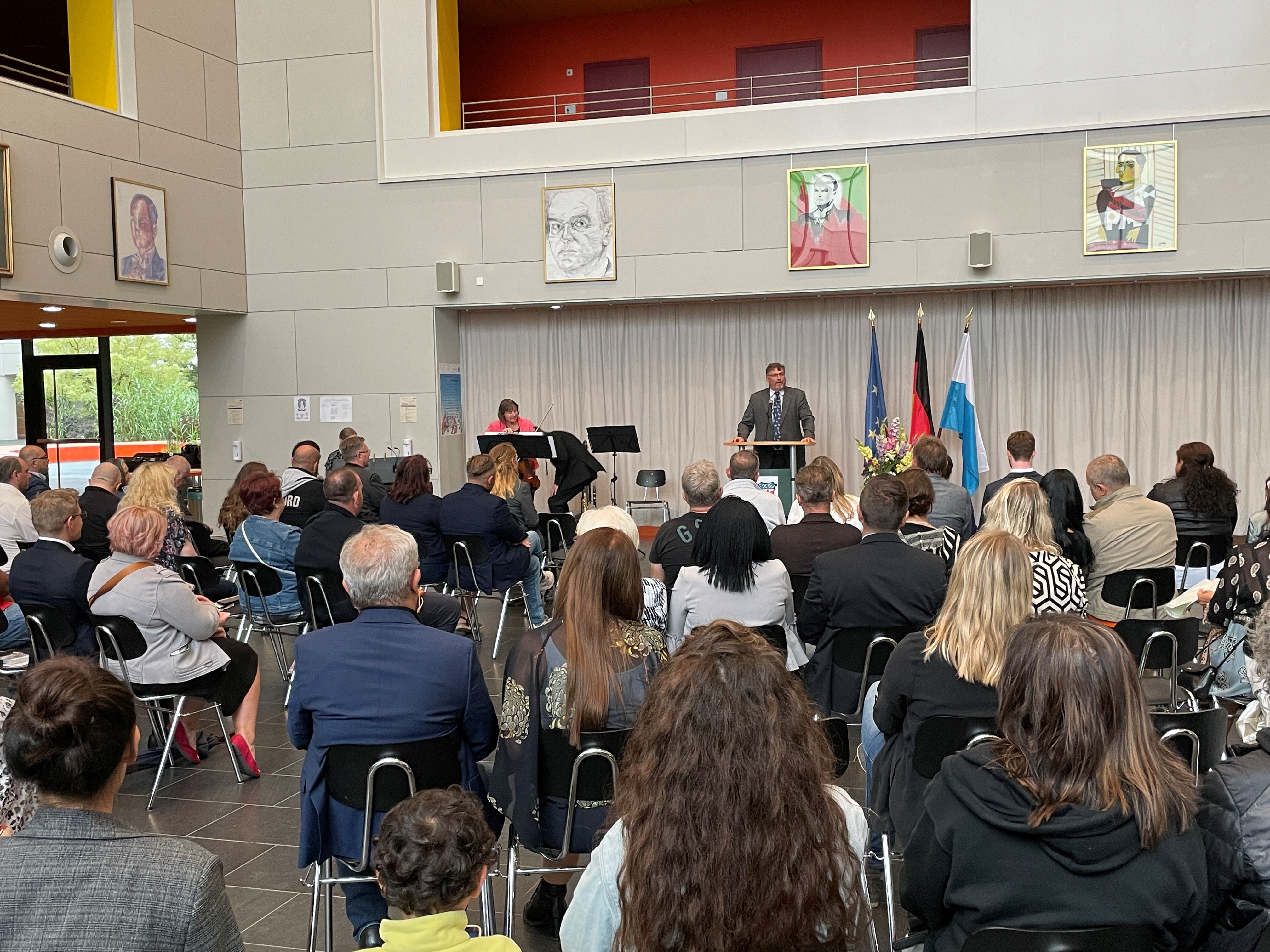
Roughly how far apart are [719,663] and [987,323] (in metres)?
10.1

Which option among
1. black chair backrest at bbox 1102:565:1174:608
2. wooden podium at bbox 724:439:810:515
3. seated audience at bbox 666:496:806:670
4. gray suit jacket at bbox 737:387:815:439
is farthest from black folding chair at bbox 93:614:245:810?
gray suit jacket at bbox 737:387:815:439

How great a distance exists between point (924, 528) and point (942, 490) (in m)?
1.28

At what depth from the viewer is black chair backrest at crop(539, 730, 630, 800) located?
295 cm

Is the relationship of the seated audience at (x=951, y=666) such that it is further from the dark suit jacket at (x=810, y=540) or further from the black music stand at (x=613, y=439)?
the black music stand at (x=613, y=439)

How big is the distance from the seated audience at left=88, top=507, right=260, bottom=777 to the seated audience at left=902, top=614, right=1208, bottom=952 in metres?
3.68

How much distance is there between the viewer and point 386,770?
2893mm

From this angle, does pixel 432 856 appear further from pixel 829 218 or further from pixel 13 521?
pixel 829 218

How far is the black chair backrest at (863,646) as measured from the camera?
164 inches

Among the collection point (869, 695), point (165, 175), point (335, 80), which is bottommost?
point (869, 695)

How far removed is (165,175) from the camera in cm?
1083

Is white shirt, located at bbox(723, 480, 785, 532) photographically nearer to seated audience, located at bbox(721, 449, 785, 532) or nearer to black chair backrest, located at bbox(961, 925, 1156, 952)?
seated audience, located at bbox(721, 449, 785, 532)

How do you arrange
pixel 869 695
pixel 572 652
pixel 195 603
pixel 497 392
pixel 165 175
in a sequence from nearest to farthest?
pixel 572 652, pixel 869 695, pixel 195 603, pixel 165 175, pixel 497 392

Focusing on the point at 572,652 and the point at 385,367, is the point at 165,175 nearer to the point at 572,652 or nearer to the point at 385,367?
the point at 385,367

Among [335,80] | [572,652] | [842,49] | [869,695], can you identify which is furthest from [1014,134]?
[572,652]
